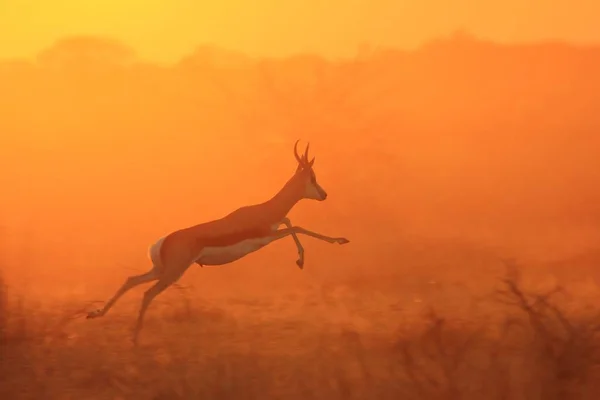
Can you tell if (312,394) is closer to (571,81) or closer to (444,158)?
(444,158)

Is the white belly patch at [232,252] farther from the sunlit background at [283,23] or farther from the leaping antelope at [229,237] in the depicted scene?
the sunlit background at [283,23]

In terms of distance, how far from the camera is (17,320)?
1.58 m

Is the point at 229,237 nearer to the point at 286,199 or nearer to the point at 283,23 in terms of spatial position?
the point at 286,199

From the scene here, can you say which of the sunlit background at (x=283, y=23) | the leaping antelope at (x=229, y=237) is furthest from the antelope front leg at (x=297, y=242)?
the sunlit background at (x=283, y=23)

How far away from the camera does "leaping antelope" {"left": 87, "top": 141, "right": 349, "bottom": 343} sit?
1554 mm

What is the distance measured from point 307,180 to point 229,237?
0.77ft

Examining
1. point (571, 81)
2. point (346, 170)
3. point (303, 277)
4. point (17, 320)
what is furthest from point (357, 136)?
point (17, 320)

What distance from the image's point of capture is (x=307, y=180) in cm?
155

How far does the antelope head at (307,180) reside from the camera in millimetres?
1553

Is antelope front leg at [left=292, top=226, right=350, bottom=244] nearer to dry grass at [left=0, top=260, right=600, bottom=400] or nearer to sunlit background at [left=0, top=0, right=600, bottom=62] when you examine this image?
dry grass at [left=0, top=260, right=600, bottom=400]

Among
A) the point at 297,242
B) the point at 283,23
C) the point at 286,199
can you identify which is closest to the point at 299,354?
the point at 297,242

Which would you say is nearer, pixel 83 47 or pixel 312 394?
pixel 312 394

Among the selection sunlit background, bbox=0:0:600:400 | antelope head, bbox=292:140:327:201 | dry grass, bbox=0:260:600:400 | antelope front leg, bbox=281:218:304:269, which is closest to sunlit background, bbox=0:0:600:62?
sunlit background, bbox=0:0:600:400

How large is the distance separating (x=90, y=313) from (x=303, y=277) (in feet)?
1.73
